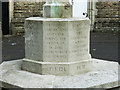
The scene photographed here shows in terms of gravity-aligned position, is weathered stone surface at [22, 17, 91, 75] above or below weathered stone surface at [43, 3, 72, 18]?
below

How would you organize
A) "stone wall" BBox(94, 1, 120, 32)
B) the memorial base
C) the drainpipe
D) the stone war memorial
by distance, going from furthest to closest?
the drainpipe, "stone wall" BBox(94, 1, 120, 32), the stone war memorial, the memorial base

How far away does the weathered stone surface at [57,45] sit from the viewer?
479 centimetres

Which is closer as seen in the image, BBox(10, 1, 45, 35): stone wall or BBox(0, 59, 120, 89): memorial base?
BBox(0, 59, 120, 89): memorial base

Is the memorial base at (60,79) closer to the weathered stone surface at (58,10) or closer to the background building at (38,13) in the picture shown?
the weathered stone surface at (58,10)

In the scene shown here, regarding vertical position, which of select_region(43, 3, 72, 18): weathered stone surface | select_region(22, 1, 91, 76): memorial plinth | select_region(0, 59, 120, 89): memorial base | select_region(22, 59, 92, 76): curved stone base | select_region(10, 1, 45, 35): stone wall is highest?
select_region(10, 1, 45, 35): stone wall

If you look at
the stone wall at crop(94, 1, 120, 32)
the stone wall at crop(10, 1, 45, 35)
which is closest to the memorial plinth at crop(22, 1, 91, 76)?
the stone wall at crop(10, 1, 45, 35)

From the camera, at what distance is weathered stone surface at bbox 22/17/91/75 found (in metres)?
4.79

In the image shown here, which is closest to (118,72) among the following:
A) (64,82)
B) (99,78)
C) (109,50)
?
(99,78)

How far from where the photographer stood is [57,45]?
4832 mm

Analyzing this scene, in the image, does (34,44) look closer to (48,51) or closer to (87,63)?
(48,51)

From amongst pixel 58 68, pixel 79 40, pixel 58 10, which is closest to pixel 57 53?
pixel 58 68

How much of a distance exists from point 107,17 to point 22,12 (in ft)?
18.3

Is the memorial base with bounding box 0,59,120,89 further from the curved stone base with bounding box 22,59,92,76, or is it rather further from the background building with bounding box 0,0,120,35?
the background building with bounding box 0,0,120,35

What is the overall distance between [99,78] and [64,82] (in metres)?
0.63
